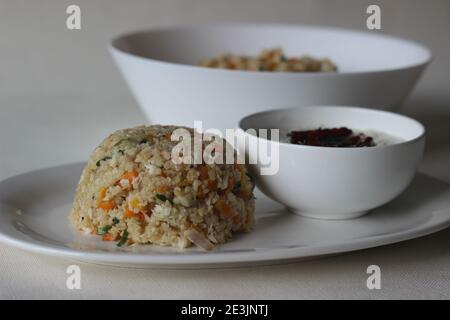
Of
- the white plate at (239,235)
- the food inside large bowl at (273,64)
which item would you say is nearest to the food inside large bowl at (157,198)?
the white plate at (239,235)

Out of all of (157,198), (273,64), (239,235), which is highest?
(273,64)

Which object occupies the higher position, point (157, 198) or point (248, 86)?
point (248, 86)

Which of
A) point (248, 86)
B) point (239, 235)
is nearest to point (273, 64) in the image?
point (248, 86)

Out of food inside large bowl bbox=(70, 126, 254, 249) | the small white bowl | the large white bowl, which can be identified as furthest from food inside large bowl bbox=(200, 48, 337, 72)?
food inside large bowl bbox=(70, 126, 254, 249)

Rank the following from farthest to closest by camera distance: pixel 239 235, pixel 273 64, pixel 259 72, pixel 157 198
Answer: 1. pixel 273 64
2. pixel 259 72
3. pixel 239 235
4. pixel 157 198

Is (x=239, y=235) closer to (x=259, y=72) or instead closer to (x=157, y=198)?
(x=157, y=198)

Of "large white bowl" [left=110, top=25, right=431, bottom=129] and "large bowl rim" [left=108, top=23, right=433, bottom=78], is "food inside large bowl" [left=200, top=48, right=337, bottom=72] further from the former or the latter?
"large white bowl" [left=110, top=25, right=431, bottom=129]
